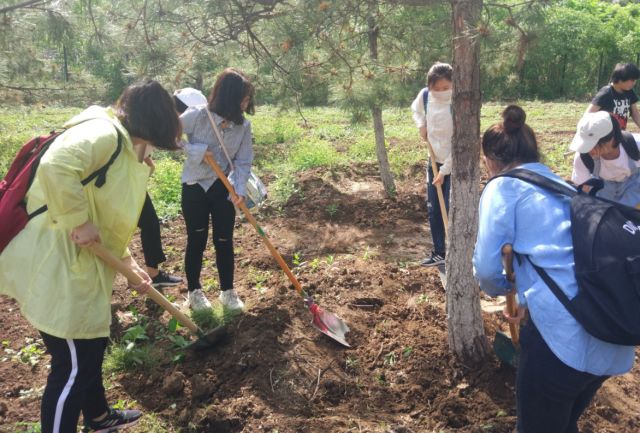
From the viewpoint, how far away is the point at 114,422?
250 cm

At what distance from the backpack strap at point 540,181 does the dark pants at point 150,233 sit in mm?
2464

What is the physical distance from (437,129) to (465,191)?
1.40 m

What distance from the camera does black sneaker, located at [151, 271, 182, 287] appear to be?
392 centimetres

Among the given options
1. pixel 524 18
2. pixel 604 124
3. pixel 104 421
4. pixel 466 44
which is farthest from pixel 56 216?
pixel 604 124

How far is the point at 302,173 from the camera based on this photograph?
7.26 m

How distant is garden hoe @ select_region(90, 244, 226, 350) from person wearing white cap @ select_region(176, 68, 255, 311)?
1.42 feet

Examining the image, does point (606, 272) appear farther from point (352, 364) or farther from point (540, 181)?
point (352, 364)

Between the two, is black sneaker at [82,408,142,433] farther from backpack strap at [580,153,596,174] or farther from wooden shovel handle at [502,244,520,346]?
backpack strap at [580,153,596,174]

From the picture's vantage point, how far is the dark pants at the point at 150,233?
139 inches

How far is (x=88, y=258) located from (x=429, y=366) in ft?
5.99

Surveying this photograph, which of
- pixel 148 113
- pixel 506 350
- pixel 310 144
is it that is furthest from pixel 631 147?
pixel 310 144

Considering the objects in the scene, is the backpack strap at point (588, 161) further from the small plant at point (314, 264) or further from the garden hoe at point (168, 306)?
the garden hoe at point (168, 306)

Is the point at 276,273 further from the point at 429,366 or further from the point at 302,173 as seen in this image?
the point at 302,173

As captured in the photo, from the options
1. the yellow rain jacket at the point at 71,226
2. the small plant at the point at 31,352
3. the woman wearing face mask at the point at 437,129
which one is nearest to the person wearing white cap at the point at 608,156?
the woman wearing face mask at the point at 437,129
